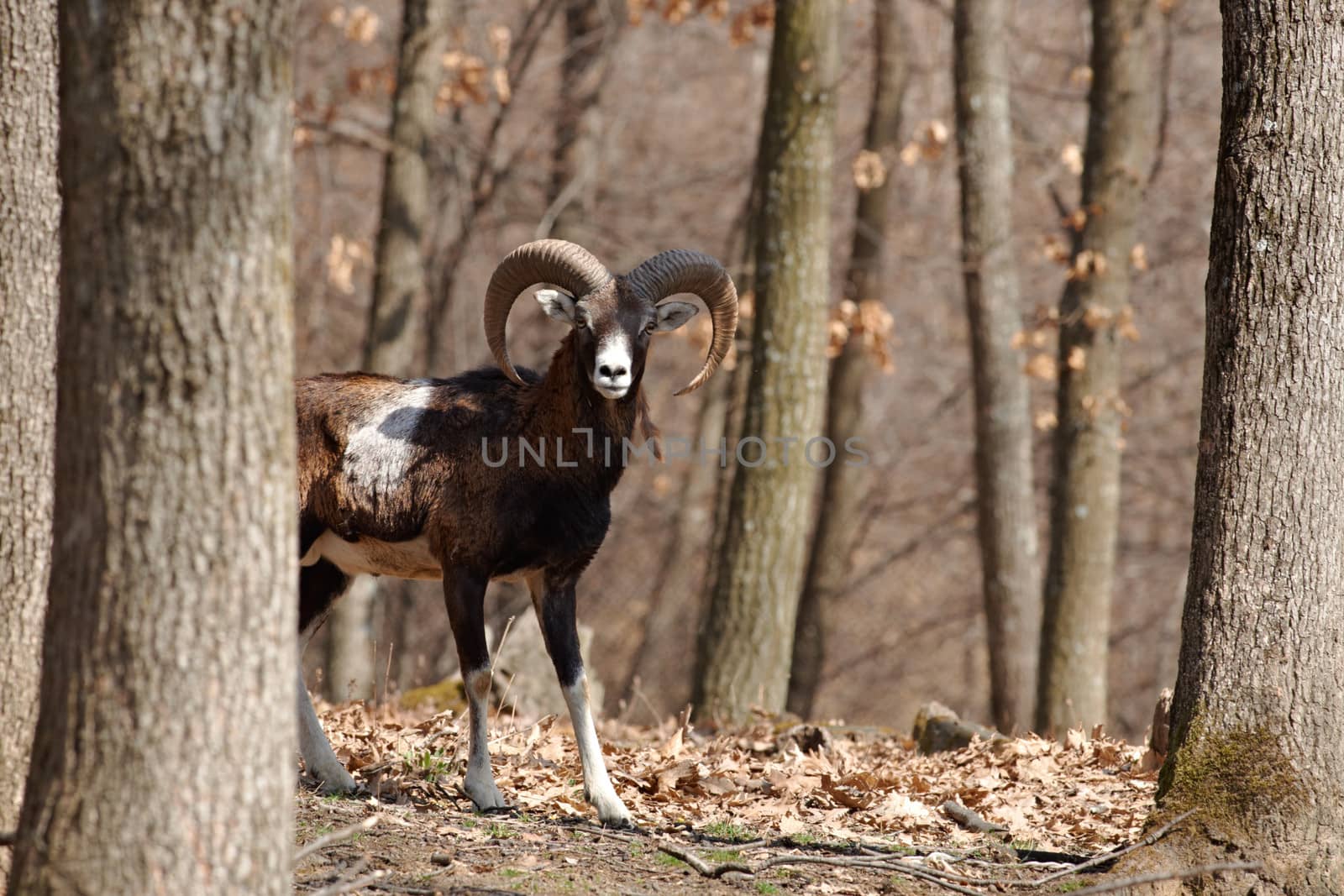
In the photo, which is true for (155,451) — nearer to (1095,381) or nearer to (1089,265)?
(1095,381)

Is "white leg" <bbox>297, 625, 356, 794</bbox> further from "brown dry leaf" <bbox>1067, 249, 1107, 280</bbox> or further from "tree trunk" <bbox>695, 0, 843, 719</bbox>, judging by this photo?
"brown dry leaf" <bbox>1067, 249, 1107, 280</bbox>

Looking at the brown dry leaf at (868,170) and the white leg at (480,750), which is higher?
the brown dry leaf at (868,170)

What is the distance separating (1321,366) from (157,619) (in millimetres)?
4329

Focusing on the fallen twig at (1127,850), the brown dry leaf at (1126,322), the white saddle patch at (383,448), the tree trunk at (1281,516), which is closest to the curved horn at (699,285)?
the white saddle patch at (383,448)

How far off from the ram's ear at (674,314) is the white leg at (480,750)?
2.20m

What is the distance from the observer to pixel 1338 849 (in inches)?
206

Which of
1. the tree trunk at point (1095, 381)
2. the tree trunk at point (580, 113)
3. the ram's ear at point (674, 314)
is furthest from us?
the tree trunk at point (580, 113)

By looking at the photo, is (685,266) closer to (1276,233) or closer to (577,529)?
(577,529)

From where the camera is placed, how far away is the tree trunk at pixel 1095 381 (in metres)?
11.9

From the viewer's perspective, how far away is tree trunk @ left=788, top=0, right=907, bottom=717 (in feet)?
51.9

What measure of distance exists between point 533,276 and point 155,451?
3.99 m

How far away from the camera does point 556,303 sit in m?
7.43

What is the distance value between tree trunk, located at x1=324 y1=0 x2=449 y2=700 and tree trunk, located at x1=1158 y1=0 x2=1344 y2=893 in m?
9.22

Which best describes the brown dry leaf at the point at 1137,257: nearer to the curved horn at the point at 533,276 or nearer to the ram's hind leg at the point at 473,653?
the curved horn at the point at 533,276
